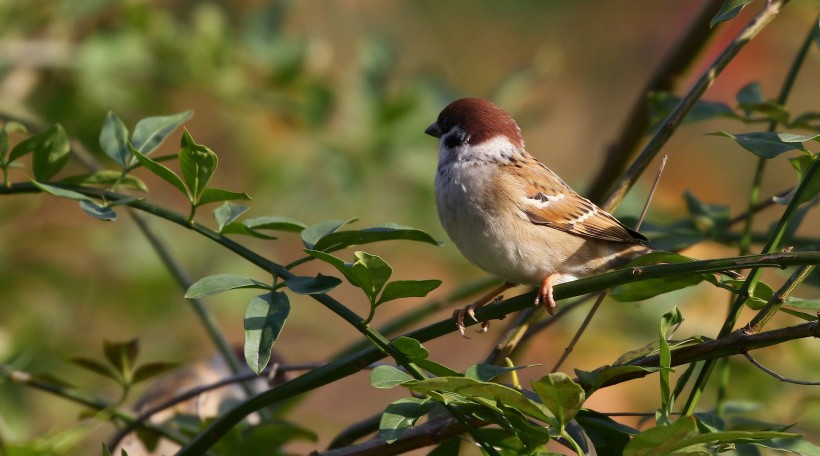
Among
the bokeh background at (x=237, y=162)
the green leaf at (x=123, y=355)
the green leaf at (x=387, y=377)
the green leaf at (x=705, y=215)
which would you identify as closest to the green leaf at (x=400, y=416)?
the green leaf at (x=387, y=377)

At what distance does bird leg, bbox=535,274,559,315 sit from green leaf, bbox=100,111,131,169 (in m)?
0.60

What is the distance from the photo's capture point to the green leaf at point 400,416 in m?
1.04

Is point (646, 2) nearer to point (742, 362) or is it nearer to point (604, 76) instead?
point (604, 76)

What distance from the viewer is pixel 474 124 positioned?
2309mm

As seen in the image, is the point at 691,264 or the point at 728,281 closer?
the point at 691,264

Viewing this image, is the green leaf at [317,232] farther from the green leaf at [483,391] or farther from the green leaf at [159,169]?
the green leaf at [483,391]

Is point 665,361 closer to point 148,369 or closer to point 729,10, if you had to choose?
point 729,10

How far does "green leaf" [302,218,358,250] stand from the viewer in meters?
1.21

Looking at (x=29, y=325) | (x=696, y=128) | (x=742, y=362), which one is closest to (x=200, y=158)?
(x=29, y=325)

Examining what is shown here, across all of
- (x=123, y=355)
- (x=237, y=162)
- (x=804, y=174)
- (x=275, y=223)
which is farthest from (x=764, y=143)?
(x=237, y=162)

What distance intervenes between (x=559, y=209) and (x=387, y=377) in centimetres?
114

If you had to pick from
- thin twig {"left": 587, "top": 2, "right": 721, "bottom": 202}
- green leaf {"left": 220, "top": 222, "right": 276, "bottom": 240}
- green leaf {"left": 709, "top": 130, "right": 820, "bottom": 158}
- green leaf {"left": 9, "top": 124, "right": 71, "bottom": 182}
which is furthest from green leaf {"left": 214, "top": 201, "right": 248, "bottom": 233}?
thin twig {"left": 587, "top": 2, "right": 721, "bottom": 202}

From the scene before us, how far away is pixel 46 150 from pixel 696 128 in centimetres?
425

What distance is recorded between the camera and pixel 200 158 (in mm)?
1183
